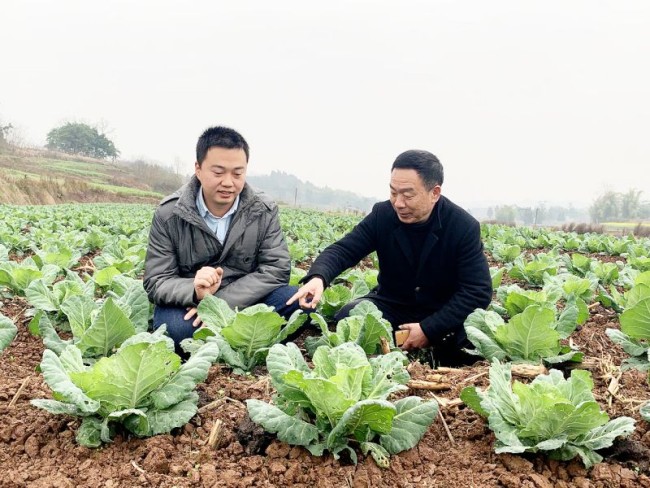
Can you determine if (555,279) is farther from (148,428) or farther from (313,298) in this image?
(148,428)

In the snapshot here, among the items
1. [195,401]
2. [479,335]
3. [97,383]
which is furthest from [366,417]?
[479,335]

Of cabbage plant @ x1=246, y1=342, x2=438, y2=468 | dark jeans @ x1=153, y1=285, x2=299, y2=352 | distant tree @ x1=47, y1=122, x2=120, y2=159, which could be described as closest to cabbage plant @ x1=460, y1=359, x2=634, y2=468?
cabbage plant @ x1=246, y1=342, x2=438, y2=468

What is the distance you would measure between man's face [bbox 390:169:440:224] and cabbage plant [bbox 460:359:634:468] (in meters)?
1.37

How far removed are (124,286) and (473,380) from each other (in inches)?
95.7

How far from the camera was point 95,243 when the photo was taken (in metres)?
7.70

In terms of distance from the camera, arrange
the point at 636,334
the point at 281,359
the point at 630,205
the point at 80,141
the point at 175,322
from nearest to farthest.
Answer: the point at 281,359, the point at 636,334, the point at 175,322, the point at 630,205, the point at 80,141

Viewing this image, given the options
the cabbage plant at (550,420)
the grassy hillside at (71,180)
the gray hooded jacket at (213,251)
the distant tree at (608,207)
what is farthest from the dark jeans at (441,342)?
the distant tree at (608,207)

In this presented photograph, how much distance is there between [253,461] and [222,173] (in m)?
1.80

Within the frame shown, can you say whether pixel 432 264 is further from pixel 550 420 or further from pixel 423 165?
pixel 550 420

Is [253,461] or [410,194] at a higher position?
[410,194]

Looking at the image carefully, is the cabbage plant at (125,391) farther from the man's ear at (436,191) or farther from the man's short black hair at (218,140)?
the man's ear at (436,191)

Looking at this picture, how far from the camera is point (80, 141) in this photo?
249ft

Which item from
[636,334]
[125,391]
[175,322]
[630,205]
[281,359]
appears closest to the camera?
[125,391]

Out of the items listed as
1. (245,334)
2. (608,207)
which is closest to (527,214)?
(608,207)
